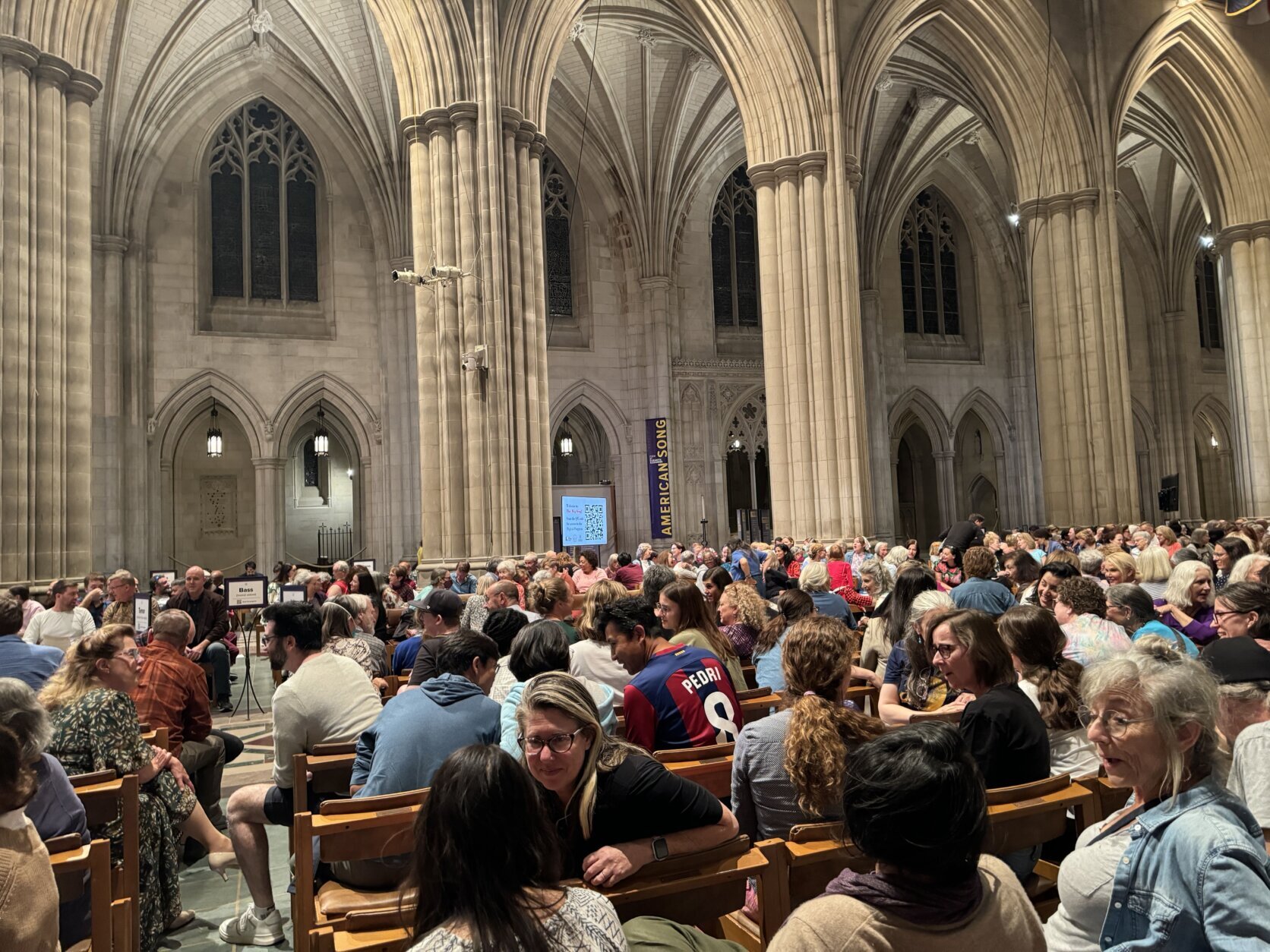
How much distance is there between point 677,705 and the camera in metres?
3.59

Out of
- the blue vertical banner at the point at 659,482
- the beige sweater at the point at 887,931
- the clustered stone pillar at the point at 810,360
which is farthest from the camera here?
the blue vertical banner at the point at 659,482

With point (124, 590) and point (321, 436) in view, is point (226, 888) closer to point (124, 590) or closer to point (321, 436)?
point (124, 590)

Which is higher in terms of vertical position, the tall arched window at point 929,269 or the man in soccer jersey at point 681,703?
the tall arched window at point 929,269

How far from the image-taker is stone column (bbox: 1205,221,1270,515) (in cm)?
2050

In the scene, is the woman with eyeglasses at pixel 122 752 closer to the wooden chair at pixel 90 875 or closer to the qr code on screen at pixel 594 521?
the wooden chair at pixel 90 875

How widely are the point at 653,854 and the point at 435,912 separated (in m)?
0.84

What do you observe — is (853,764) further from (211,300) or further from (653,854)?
(211,300)

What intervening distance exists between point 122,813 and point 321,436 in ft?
58.0

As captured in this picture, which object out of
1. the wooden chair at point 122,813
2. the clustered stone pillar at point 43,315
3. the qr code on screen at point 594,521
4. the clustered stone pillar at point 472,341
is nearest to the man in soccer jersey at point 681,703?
the wooden chair at point 122,813

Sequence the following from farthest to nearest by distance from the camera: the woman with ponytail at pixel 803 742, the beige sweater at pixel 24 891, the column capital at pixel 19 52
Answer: the column capital at pixel 19 52 → the woman with ponytail at pixel 803 742 → the beige sweater at pixel 24 891

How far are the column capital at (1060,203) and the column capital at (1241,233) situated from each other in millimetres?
4774

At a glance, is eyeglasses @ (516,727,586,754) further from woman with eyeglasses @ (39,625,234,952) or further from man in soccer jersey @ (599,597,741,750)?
woman with eyeglasses @ (39,625,234,952)

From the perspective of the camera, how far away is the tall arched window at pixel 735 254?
2441cm

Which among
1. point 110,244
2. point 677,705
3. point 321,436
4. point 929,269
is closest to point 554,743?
point 677,705
